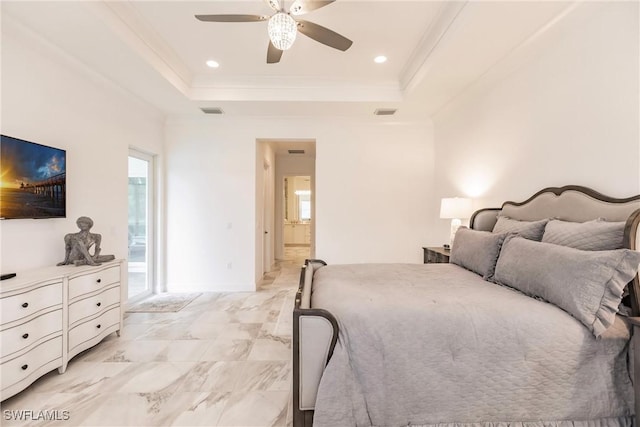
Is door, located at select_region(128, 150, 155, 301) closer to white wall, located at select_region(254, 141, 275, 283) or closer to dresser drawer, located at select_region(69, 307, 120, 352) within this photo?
dresser drawer, located at select_region(69, 307, 120, 352)

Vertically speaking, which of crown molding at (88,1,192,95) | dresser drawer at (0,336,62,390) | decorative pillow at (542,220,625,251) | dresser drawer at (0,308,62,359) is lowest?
dresser drawer at (0,336,62,390)

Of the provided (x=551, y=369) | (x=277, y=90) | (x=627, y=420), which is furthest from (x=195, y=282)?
(x=627, y=420)

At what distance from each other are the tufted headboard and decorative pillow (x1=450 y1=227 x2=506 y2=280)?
1.39 ft

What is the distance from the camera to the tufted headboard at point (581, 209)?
65.3 inches

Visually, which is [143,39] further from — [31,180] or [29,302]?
[29,302]

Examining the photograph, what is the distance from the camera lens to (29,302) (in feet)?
6.62

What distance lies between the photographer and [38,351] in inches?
82.0

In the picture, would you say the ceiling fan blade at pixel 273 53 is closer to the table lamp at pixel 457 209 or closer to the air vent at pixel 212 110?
the air vent at pixel 212 110

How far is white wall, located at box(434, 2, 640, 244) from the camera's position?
1944 millimetres

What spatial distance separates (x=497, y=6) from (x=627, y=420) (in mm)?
2730

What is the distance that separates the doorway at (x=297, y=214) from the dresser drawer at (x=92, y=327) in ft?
22.5

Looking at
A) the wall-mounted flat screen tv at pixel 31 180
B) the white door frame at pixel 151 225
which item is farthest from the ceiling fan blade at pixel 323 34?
the white door frame at pixel 151 225

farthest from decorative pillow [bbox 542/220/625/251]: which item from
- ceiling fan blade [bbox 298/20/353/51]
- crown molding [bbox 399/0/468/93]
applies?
ceiling fan blade [bbox 298/20/353/51]

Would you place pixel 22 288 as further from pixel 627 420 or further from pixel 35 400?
pixel 627 420
